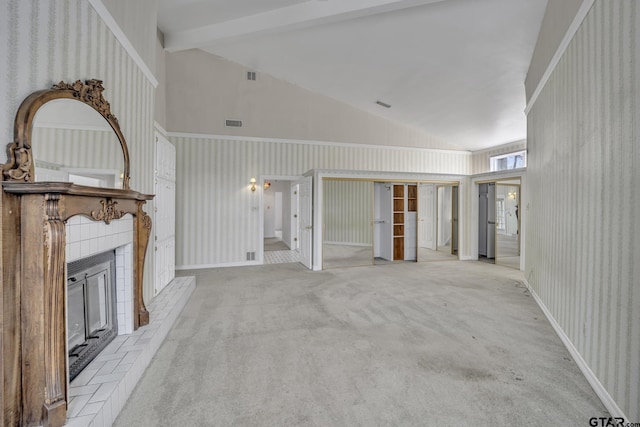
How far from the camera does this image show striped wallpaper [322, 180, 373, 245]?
8.98 metres

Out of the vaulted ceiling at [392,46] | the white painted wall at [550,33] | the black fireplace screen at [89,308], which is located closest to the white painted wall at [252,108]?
the vaulted ceiling at [392,46]

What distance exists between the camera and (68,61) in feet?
6.20

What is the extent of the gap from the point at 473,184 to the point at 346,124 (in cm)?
352

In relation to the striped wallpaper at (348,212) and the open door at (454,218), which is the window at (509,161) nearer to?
the open door at (454,218)

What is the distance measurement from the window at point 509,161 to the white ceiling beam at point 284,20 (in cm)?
531

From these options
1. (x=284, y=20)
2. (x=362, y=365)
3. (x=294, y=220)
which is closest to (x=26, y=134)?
(x=362, y=365)

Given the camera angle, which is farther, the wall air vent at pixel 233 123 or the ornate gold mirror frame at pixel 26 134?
the wall air vent at pixel 233 123

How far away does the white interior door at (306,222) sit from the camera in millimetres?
6090

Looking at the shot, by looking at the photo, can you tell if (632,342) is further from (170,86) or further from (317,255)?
(170,86)

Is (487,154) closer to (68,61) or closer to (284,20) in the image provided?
(284,20)

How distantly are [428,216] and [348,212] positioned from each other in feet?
7.99

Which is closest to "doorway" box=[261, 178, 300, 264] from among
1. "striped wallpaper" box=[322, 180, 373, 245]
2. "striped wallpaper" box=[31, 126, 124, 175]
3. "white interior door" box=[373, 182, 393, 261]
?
"striped wallpaper" box=[322, 180, 373, 245]

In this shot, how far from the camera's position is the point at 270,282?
5008 millimetres

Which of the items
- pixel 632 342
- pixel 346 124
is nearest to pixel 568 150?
pixel 632 342
